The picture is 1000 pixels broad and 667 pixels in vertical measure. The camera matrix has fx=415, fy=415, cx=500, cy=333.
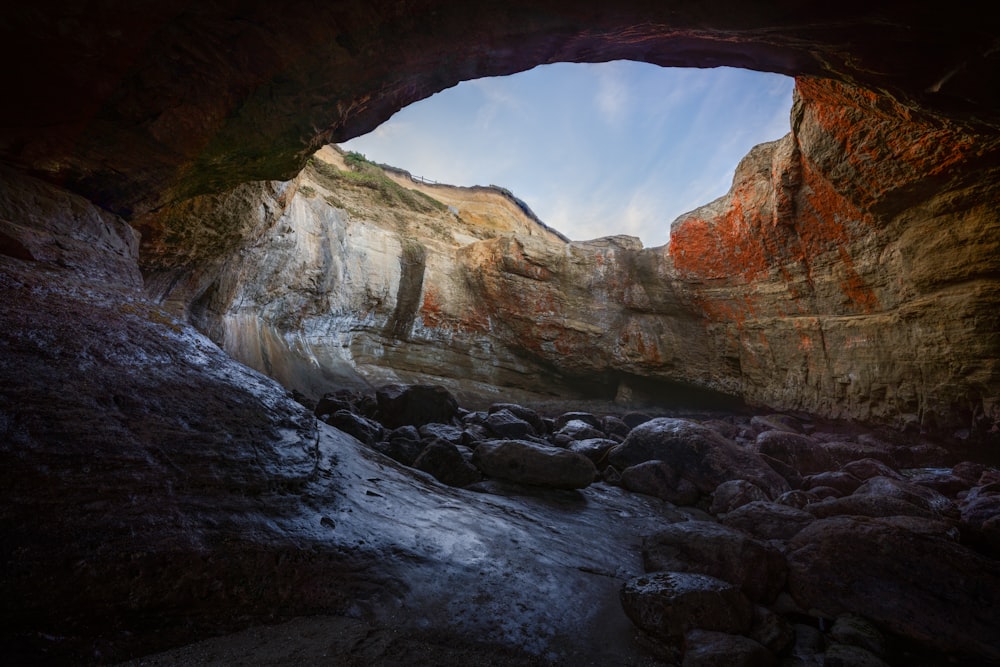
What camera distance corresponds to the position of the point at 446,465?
4133 millimetres

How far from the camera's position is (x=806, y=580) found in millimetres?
2598

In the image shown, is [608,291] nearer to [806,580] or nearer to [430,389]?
[430,389]

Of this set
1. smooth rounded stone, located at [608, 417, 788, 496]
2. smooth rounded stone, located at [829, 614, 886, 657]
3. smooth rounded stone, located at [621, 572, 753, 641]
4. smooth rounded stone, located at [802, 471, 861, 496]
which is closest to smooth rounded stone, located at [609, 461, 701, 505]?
smooth rounded stone, located at [608, 417, 788, 496]

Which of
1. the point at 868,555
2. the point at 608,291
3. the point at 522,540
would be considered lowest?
the point at 522,540

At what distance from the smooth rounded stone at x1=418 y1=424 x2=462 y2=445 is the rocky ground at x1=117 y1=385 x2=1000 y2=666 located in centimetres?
5

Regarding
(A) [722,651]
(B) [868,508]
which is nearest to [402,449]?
(A) [722,651]

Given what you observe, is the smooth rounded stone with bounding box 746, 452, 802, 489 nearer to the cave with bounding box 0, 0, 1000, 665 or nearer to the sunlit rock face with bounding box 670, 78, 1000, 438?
the cave with bounding box 0, 0, 1000, 665

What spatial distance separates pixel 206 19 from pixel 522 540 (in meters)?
4.29

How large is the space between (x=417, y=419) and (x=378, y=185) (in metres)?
11.1

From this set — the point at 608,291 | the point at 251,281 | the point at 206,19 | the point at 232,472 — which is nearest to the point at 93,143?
the point at 206,19

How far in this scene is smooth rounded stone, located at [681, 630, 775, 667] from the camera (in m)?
1.84

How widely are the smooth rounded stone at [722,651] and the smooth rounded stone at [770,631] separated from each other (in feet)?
0.37

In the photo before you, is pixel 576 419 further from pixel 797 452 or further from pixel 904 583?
pixel 904 583

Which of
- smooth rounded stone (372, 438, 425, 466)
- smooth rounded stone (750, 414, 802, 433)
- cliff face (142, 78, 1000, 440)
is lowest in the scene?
smooth rounded stone (372, 438, 425, 466)
